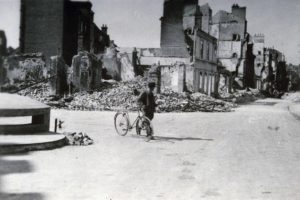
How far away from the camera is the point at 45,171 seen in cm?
682

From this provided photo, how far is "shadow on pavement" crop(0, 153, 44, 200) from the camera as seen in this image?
521cm

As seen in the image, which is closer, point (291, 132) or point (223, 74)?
point (291, 132)

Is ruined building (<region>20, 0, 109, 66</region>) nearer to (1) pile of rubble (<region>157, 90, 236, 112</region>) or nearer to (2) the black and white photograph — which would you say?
(2) the black and white photograph

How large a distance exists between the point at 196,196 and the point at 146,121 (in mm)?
5527

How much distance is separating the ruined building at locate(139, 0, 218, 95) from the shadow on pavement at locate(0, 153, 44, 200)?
79.7 feet

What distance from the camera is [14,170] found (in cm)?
678

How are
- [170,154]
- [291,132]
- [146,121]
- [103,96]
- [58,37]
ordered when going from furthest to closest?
[58,37], [103,96], [291,132], [146,121], [170,154]

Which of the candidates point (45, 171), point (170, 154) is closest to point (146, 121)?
point (170, 154)

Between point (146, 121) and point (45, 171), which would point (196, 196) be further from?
point (146, 121)

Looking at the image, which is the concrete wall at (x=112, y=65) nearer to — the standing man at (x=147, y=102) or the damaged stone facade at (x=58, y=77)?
the damaged stone facade at (x=58, y=77)

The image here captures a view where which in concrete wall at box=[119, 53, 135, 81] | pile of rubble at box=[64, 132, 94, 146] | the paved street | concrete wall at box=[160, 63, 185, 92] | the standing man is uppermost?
concrete wall at box=[119, 53, 135, 81]

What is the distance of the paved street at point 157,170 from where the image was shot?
5.66 m

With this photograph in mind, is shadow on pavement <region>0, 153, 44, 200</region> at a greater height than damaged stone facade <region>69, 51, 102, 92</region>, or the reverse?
damaged stone facade <region>69, 51, 102, 92</region>

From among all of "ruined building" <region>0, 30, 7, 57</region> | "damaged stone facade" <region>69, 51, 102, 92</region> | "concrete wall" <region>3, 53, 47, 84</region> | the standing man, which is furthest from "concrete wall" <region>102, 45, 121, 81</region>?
"ruined building" <region>0, 30, 7, 57</region>
